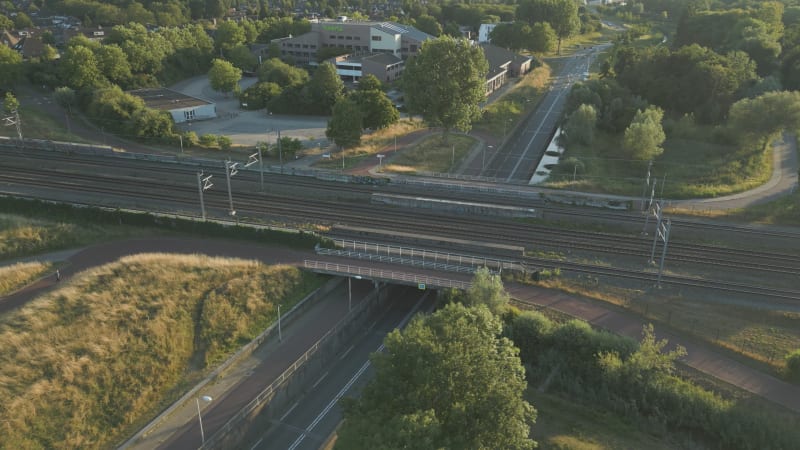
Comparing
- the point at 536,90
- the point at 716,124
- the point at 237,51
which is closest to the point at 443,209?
the point at 716,124

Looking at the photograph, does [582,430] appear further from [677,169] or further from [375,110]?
[375,110]

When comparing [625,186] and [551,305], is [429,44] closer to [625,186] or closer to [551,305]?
[625,186]

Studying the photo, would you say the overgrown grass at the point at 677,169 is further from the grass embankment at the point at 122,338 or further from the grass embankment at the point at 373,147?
the grass embankment at the point at 122,338

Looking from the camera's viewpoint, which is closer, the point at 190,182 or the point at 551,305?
the point at 551,305

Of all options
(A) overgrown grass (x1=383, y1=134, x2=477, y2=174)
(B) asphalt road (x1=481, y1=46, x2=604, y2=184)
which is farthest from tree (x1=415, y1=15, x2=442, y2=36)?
(A) overgrown grass (x1=383, y1=134, x2=477, y2=174)

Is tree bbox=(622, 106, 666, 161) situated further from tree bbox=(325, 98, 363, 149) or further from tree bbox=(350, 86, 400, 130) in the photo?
tree bbox=(325, 98, 363, 149)

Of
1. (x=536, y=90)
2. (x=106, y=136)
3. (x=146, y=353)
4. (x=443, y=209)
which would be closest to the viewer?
(x=146, y=353)

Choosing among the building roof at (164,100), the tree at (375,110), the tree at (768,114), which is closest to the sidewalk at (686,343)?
the tree at (375,110)
